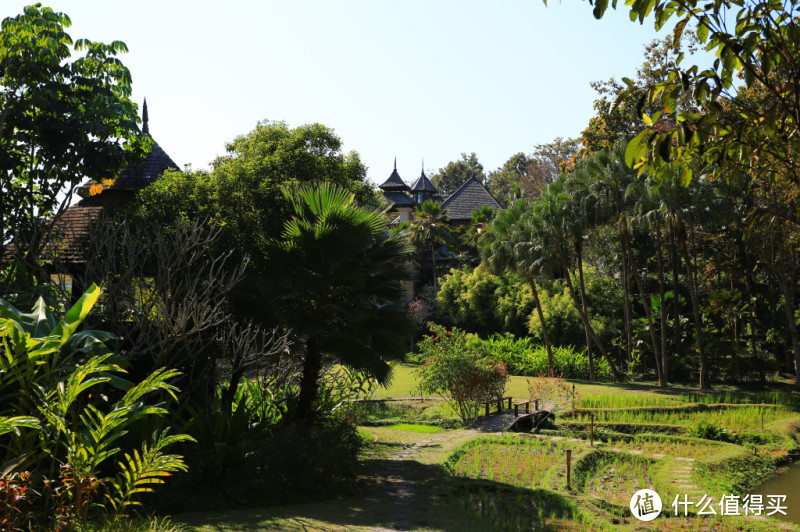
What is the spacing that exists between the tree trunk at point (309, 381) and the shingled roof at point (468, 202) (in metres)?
39.2

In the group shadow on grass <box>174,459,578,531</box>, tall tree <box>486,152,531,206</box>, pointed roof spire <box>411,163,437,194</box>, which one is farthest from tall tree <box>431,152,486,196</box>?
shadow on grass <box>174,459,578,531</box>

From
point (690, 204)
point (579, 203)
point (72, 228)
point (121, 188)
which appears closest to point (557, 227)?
point (579, 203)

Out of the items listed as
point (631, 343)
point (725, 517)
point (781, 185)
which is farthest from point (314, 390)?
point (631, 343)

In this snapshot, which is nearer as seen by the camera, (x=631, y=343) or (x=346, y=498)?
(x=346, y=498)

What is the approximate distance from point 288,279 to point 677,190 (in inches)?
625

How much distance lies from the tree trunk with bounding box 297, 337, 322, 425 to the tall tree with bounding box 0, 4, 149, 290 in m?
5.66

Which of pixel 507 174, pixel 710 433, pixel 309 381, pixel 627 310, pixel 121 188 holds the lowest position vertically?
pixel 710 433

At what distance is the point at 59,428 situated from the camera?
6.35 meters

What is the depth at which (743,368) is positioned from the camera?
26.4m

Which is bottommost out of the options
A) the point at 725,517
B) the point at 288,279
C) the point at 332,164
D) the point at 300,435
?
the point at 725,517

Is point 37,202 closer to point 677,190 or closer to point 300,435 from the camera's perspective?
point 300,435

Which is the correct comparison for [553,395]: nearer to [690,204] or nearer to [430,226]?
[690,204]

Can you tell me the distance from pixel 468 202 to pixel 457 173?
83.2 ft

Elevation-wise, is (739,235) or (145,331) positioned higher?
(739,235)
